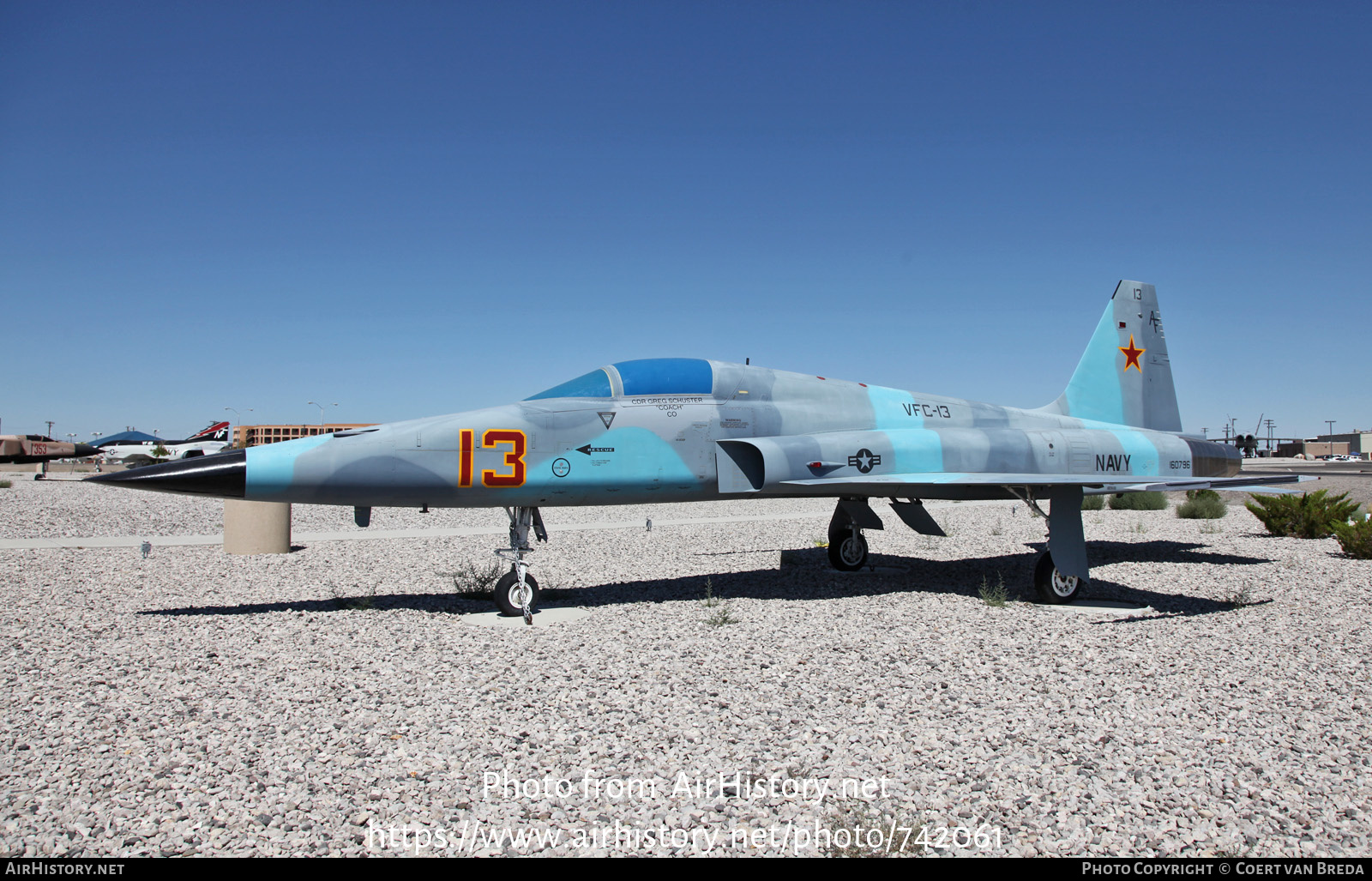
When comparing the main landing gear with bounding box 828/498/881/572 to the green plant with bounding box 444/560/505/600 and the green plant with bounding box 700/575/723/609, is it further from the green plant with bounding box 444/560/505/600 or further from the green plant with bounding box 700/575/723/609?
the green plant with bounding box 444/560/505/600

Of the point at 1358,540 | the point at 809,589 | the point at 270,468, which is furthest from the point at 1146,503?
the point at 270,468

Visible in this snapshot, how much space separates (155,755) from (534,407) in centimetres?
443

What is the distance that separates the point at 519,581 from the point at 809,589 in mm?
3790

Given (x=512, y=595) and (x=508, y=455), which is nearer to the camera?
(x=508, y=455)

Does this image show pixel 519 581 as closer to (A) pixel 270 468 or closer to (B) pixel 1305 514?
(A) pixel 270 468

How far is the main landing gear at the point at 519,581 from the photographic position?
25.3 ft

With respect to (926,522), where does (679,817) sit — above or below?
below

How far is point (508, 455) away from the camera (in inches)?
294

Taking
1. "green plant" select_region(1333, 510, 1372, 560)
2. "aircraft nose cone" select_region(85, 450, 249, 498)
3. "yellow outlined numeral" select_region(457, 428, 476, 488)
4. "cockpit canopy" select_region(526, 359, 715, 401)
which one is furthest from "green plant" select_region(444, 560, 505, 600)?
"green plant" select_region(1333, 510, 1372, 560)

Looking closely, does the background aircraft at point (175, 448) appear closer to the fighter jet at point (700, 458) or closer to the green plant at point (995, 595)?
the fighter jet at point (700, 458)
